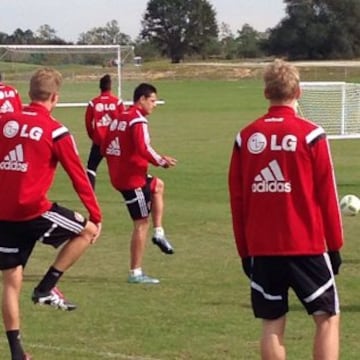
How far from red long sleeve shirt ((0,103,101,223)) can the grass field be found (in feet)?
3.86

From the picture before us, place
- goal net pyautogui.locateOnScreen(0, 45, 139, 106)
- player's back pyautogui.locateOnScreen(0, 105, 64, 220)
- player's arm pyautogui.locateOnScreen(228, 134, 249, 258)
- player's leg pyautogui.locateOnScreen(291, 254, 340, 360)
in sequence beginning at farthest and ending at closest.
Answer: goal net pyautogui.locateOnScreen(0, 45, 139, 106)
player's back pyautogui.locateOnScreen(0, 105, 64, 220)
player's arm pyautogui.locateOnScreen(228, 134, 249, 258)
player's leg pyautogui.locateOnScreen(291, 254, 340, 360)

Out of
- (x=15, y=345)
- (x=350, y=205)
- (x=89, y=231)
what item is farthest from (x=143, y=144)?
(x=15, y=345)

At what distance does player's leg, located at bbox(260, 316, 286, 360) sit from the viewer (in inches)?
253

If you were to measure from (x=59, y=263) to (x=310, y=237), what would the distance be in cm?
290

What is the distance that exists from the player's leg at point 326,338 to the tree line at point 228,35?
351ft

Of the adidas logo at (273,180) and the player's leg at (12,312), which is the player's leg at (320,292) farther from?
the player's leg at (12,312)

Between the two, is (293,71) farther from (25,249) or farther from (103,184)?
(103,184)

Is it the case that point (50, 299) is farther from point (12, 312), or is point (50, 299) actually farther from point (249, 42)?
point (249, 42)

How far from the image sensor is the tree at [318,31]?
112 metres

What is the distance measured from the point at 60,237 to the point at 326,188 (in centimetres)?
280

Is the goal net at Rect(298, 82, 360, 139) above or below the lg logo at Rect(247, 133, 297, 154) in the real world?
below

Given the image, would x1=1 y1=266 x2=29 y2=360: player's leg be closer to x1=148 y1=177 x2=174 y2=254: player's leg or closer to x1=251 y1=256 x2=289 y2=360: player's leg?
x1=251 y1=256 x2=289 y2=360: player's leg

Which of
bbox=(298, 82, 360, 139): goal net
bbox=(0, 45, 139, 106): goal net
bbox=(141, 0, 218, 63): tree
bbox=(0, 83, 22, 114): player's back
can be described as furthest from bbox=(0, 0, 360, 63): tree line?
bbox=(0, 83, 22, 114): player's back

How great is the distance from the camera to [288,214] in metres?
6.36
